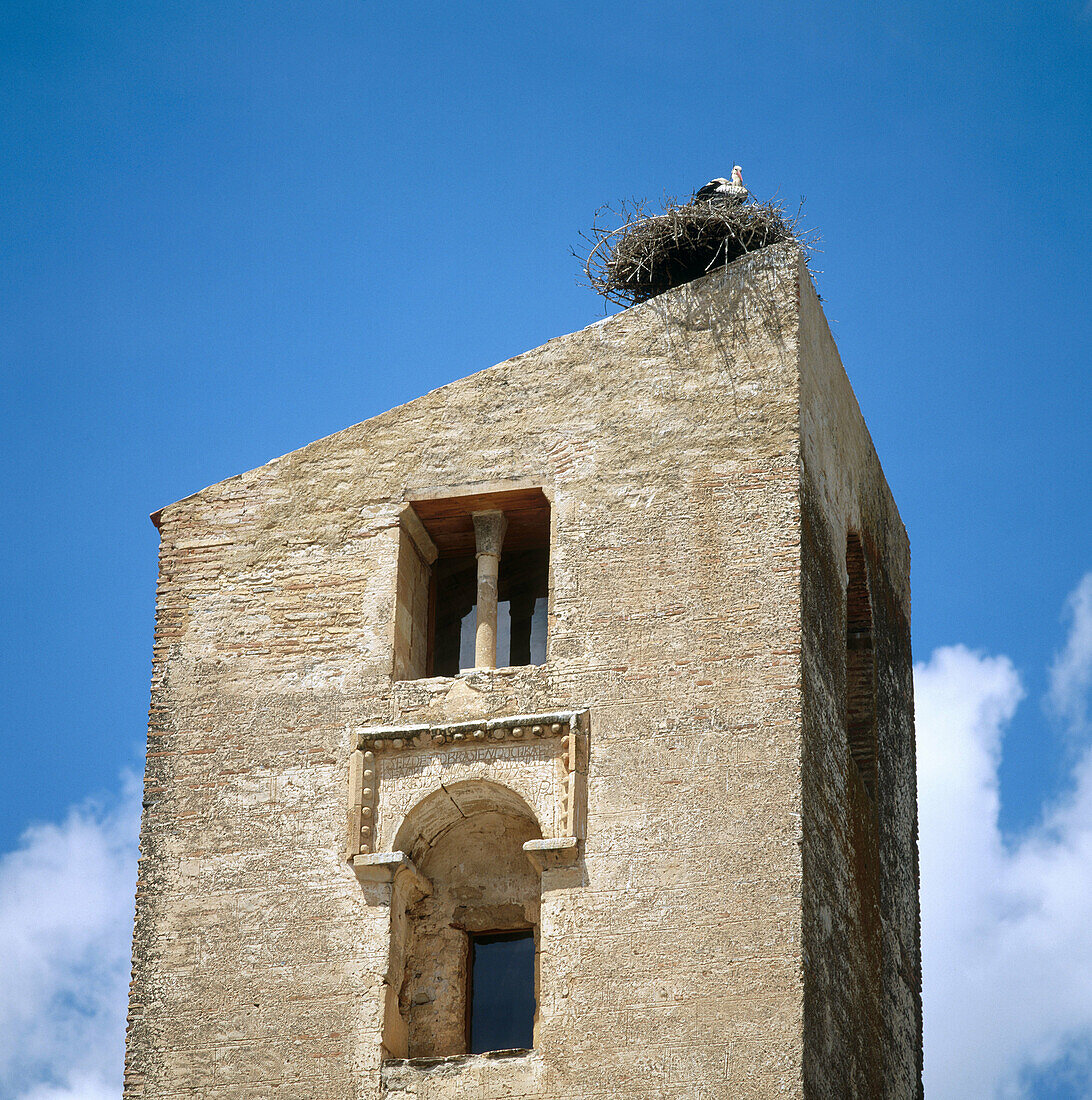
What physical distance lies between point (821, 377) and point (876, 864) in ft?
12.1

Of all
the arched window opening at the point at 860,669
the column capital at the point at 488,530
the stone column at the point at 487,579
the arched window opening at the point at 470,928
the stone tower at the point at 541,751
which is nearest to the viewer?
the stone tower at the point at 541,751

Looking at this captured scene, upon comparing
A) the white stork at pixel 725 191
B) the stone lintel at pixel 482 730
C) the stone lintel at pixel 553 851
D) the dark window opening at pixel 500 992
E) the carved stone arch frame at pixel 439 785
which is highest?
the white stork at pixel 725 191

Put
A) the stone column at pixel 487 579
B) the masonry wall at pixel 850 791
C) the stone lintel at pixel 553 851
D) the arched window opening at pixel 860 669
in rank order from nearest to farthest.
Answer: the stone lintel at pixel 553 851, the masonry wall at pixel 850 791, the stone column at pixel 487 579, the arched window opening at pixel 860 669

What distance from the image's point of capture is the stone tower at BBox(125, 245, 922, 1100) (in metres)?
15.9

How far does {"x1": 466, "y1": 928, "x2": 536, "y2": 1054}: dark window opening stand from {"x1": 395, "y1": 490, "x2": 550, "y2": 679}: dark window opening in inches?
83.7

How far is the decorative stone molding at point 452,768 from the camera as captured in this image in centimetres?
1652

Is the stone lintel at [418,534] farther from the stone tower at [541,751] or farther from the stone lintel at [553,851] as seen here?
the stone lintel at [553,851]

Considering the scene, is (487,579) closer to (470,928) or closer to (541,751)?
(541,751)

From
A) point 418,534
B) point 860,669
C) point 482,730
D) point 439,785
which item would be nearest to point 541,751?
point 482,730

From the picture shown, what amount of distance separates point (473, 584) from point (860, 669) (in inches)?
124

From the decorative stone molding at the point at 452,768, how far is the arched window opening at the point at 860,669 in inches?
127

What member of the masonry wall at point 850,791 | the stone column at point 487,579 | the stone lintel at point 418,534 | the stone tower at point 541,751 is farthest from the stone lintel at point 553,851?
the stone lintel at point 418,534

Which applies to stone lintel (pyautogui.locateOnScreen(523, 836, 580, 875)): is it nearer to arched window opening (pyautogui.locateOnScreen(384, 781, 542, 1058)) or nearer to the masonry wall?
arched window opening (pyautogui.locateOnScreen(384, 781, 542, 1058))

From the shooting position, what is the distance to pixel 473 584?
18.9 metres
